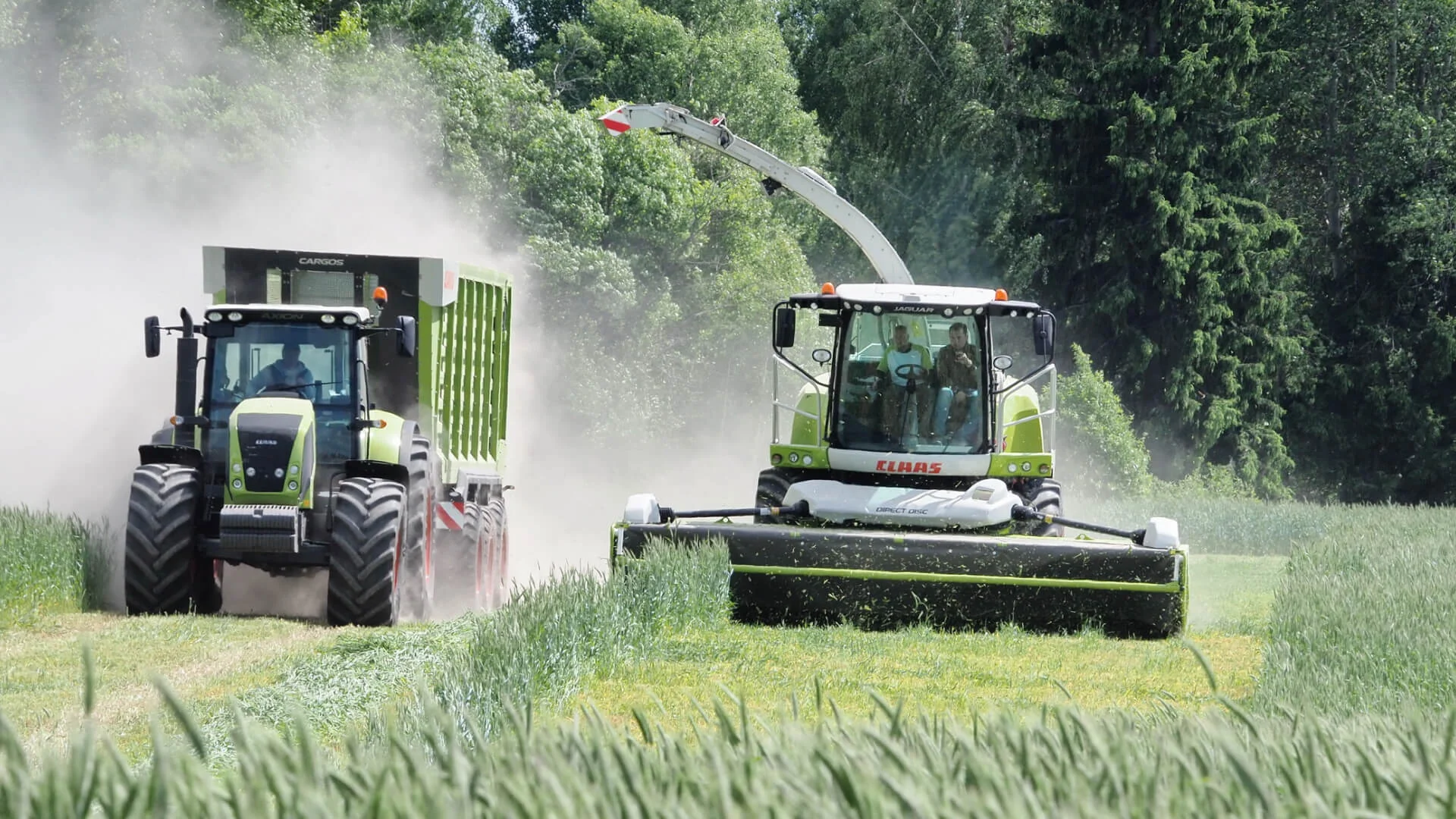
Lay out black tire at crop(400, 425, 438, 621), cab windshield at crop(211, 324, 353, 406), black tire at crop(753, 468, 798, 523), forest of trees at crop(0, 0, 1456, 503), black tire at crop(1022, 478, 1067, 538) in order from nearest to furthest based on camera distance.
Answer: cab windshield at crop(211, 324, 353, 406) → black tire at crop(400, 425, 438, 621) → black tire at crop(1022, 478, 1067, 538) → black tire at crop(753, 468, 798, 523) → forest of trees at crop(0, 0, 1456, 503)

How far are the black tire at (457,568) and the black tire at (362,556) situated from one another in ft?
6.08

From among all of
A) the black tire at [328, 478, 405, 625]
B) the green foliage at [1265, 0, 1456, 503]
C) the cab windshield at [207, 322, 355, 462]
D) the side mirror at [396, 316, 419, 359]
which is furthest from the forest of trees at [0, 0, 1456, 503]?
the black tire at [328, 478, 405, 625]

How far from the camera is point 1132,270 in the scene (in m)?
39.2

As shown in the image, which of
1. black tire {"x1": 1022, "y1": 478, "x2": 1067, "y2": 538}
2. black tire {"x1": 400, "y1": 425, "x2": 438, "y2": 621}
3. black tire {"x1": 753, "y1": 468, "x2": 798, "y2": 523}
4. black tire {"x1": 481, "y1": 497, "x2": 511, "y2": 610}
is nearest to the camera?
black tire {"x1": 400, "y1": 425, "x2": 438, "y2": 621}

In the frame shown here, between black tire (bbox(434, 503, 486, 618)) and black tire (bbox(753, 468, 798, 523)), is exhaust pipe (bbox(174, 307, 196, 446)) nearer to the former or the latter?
black tire (bbox(434, 503, 486, 618))

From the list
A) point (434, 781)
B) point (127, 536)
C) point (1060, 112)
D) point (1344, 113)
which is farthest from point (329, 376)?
point (1344, 113)

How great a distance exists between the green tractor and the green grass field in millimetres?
555

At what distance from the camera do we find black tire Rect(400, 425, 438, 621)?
40.4 feet

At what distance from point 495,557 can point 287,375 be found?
3269 millimetres

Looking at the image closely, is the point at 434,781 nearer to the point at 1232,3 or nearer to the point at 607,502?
the point at 607,502

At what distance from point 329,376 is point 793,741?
9.47m

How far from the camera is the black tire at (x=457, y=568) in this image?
13539mm

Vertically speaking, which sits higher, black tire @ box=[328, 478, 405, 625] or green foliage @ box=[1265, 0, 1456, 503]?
green foliage @ box=[1265, 0, 1456, 503]

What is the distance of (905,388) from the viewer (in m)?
13.3
